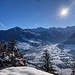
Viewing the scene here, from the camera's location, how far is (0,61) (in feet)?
60.6

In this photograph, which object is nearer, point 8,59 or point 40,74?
point 40,74

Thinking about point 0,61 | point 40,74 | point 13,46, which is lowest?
point 40,74

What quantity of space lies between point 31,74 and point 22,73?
1.70 feet

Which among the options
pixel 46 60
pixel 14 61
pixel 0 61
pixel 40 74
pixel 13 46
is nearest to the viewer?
pixel 40 74

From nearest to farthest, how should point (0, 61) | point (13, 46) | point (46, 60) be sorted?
point (0, 61), point (13, 46), point (46, 60)

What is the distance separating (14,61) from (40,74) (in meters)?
11.4

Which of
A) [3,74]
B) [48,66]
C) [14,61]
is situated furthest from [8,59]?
[48,66]

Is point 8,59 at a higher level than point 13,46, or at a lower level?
lower

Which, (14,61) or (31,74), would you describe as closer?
(31,74)

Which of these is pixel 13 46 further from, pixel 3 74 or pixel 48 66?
pixel 3 74

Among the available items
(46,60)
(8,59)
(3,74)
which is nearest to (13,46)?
(46,60)

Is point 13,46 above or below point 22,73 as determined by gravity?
above

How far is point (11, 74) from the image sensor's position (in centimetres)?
866

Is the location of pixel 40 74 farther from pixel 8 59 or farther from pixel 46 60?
pixel 46 60
